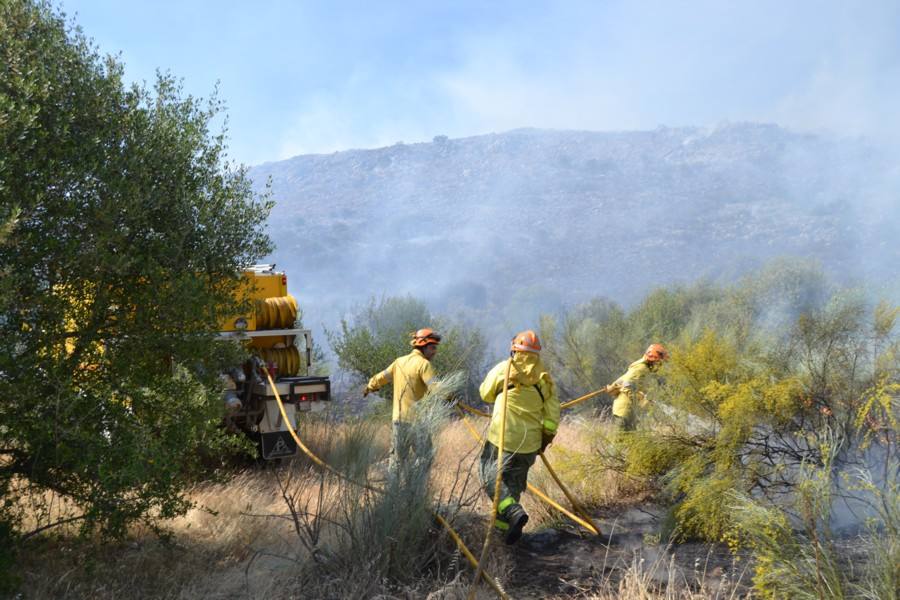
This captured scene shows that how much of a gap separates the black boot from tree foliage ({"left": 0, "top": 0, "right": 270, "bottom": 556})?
7.07ft

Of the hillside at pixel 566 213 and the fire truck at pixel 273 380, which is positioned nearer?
the fire truck at pixel 273 380

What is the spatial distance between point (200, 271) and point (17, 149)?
4.69 feet

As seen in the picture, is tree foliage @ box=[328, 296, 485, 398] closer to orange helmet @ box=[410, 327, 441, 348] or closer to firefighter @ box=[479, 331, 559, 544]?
orange helmet @ box=[410, 327, 441, 348]

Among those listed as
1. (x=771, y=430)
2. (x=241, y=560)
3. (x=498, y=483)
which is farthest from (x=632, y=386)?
(x=241, y=560)

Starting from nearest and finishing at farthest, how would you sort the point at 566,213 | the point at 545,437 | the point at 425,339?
the point at 545,437, the point at 425,339, the point at 566,213

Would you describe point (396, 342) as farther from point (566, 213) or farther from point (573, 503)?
point (566, 213)

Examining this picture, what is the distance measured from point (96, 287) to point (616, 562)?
12.7 ft

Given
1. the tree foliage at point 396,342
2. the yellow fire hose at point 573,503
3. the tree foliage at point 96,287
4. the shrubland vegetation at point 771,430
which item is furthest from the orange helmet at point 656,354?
the tree foliage at point 396,342

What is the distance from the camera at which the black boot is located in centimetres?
575

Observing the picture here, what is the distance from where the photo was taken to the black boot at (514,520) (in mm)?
5746

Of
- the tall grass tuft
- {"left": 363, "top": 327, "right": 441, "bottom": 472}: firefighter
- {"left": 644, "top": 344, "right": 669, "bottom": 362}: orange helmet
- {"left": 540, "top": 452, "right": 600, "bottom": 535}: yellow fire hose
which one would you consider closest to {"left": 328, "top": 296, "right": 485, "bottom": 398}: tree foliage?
{"left": 644, "top": 344, "right": 669, "bottom": 362}: orange helmet

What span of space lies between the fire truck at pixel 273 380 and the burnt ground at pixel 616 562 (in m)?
2.83

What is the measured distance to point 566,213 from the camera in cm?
8406

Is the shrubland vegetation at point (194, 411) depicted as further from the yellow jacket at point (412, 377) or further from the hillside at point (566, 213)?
the hillside at point (566, 213)
